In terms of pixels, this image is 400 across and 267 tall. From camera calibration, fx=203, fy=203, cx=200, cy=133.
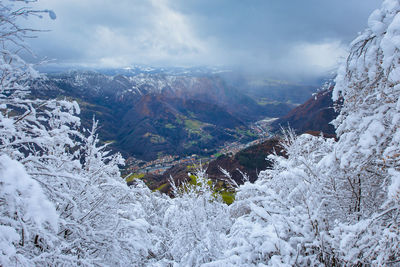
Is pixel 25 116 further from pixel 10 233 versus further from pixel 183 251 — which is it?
pixel 183 251

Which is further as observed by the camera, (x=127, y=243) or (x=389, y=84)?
(x=127, y=243)

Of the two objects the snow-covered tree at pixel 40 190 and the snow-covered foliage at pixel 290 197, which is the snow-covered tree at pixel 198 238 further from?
the snow-covered tree at pixel 40 190

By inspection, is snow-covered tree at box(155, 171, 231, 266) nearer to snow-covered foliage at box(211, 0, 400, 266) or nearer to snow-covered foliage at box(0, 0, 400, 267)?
snow-covered foliage at box(211, 0, 400, 266)

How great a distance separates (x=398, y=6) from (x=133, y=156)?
190 metres

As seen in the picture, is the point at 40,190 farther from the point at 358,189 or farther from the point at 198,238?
the point at 198,238

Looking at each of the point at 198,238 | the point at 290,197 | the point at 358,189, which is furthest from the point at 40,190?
the point at 198,238

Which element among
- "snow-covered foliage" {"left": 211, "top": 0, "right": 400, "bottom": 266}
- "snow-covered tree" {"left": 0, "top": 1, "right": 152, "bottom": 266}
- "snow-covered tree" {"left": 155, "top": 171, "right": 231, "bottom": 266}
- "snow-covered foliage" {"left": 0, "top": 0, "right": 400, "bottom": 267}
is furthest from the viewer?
"snow-covered tree" {"left": 155, "top": 171, "right": 231, "bottom": 266}

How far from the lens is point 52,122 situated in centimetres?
449

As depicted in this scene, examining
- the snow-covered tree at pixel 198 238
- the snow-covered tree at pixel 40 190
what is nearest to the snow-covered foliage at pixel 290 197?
the snow-covered tree at pixel 40 190

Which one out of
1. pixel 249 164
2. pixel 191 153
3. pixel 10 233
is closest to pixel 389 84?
pixel 10 233

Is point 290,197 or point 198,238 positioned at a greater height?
point 290,197

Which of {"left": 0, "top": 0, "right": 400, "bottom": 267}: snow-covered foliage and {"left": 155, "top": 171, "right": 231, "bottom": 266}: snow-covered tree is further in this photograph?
{"left": 155, "top": 171, "right": 231, "bottom": 266}: snow-covered tree

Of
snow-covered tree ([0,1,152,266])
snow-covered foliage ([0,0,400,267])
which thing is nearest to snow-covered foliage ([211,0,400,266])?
snow-covered foliage ([0,0,400,267])

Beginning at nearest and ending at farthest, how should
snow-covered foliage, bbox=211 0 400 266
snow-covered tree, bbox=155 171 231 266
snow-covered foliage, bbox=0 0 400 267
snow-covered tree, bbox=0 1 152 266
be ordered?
snow-covered tree, bbox=0 1 152 266, snow-covered foliage, bbox=0 0 400 267, snow-covered foliage, bbox=211 0 400 266, snow-covered tree, bbox=155 171 231 266
